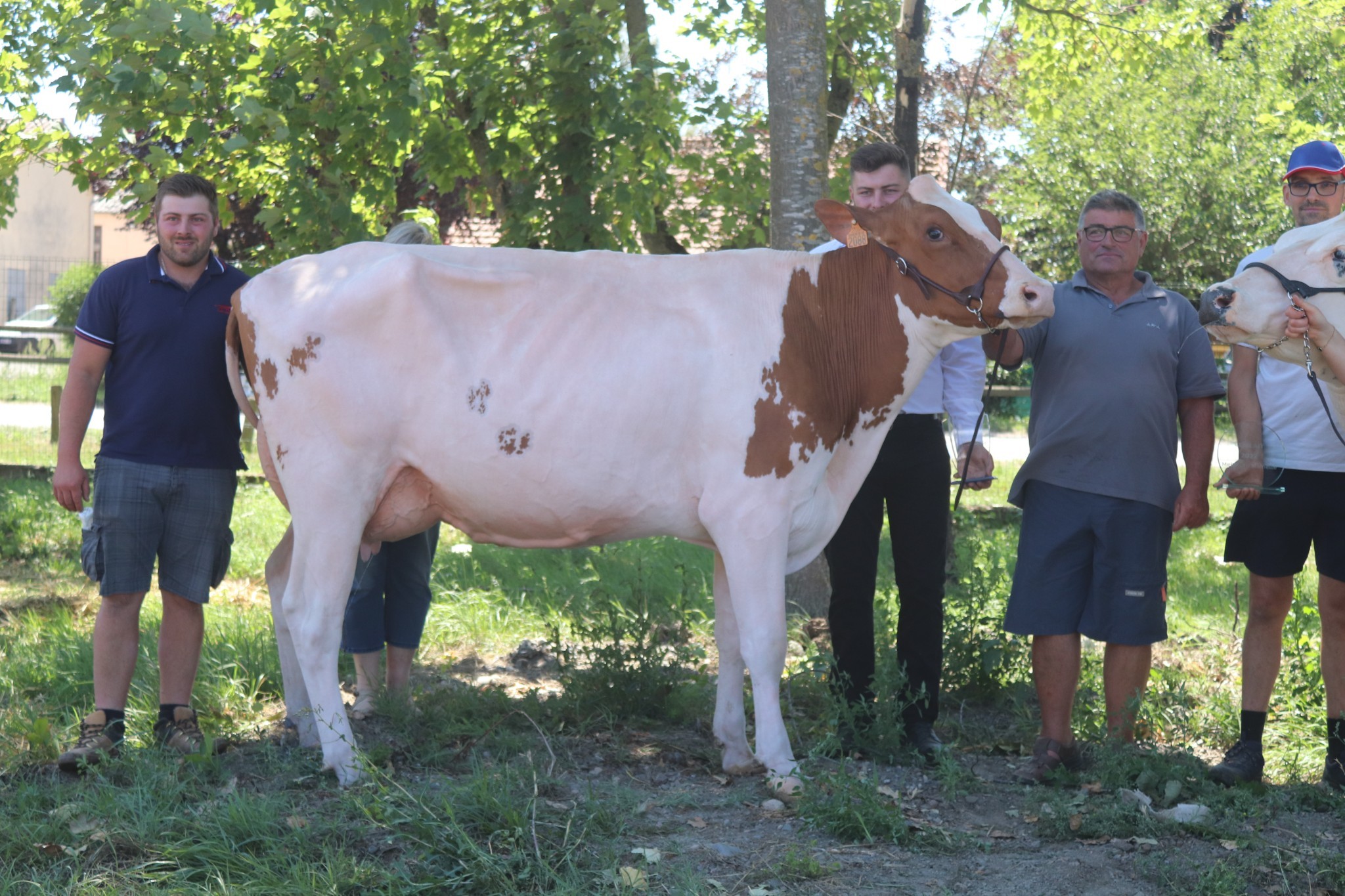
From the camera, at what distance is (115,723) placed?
463 cm

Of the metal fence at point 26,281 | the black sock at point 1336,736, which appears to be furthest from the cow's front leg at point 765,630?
the metal fence at point 26,281

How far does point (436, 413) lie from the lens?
14.2 feet

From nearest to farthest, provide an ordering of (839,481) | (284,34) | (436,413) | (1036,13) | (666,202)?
(436,413), (839,481), (284,34), (666,202), (1036,13)

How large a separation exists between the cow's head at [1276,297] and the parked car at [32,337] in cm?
1276

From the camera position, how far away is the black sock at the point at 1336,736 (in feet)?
15.6

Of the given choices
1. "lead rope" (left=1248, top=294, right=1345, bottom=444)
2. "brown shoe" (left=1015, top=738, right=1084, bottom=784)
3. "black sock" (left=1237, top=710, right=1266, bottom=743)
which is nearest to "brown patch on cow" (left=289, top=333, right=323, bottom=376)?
"brown shoe" (left=1015, top=738, right=1084, bottom=784)

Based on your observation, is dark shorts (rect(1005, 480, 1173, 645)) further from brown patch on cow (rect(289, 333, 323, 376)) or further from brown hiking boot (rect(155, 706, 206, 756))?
brown hiking boot (rect(155, 706, 206, 756))

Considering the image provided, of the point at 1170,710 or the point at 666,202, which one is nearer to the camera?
the point at 1170,710

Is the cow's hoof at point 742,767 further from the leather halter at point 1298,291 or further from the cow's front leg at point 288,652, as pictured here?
the leather halter at point 1298,291

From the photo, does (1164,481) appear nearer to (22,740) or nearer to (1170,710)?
(1170,710)

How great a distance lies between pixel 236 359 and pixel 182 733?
1.49 meters

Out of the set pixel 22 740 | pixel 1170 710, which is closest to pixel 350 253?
pixel 22 740

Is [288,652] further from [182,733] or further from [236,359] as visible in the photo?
[236,359]

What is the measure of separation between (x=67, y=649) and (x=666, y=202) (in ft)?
15.2
